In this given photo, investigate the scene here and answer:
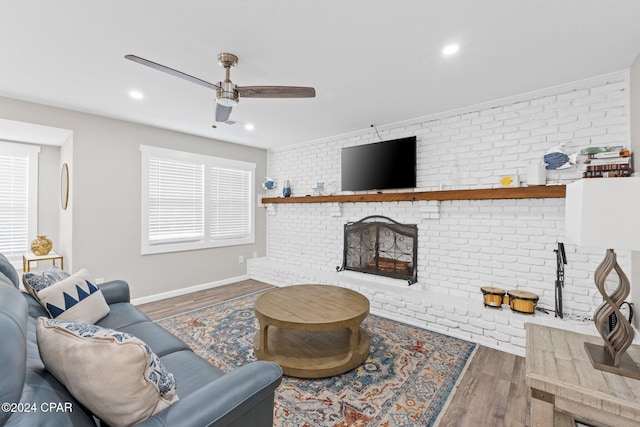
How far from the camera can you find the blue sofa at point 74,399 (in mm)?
713

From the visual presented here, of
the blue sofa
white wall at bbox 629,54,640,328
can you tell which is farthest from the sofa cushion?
white wall at bbox 629,54,640,328

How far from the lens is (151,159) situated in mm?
3994

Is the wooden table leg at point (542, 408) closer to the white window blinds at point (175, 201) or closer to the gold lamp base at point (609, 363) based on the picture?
the gold lamp base at point (609, 363)

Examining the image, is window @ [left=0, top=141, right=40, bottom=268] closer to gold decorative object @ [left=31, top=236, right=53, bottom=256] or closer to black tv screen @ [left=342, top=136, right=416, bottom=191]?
gold decorative object @ [left=31, top=236, right=53, bottom=256]

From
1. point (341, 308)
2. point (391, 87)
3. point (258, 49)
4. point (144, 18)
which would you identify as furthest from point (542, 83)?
point (144, 18)

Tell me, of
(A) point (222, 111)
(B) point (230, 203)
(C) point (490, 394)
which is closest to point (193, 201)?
(B) point (230, 203)

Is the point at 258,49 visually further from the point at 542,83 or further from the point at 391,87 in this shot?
the point at 542,83

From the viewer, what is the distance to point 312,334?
2723 mm

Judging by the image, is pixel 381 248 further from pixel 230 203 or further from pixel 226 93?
pixel 226 93

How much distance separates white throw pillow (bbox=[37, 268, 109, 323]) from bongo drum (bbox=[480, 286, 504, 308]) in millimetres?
3368

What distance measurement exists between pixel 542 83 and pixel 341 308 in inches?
107

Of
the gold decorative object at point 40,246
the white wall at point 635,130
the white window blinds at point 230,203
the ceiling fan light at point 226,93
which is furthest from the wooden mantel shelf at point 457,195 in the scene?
the gold decorative object at point 40,246

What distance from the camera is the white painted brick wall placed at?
2613 mm

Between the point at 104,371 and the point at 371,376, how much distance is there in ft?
6.05
